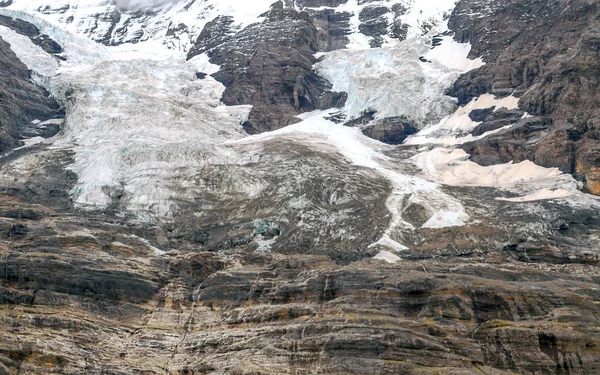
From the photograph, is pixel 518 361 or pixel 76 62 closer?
pixel 518 361

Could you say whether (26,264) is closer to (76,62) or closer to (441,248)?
(441,248)

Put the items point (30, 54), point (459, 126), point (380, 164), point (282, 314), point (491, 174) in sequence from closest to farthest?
point (282, 314) < point (491, 174) < point (380, 164) < point (459, 126) < point (30, 54)

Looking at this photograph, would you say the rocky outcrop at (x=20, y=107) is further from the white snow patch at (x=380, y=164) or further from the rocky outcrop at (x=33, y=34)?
the white snow patch at (x=380, y=164)

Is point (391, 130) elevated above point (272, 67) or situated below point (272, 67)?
below

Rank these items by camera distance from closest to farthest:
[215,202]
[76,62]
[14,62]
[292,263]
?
[292,263]
[215,202]
[14,62]
[76,62]

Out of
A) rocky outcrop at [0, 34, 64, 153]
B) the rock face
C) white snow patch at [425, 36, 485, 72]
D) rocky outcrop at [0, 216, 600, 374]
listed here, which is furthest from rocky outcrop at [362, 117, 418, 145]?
rocky outcrop at [0, 216, 600, 374]

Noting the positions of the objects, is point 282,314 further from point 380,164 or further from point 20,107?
point 20,107

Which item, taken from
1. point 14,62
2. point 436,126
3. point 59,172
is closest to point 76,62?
point 14,62

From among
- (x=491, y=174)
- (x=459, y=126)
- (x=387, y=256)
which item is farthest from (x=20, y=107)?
(x=491, y=174)
